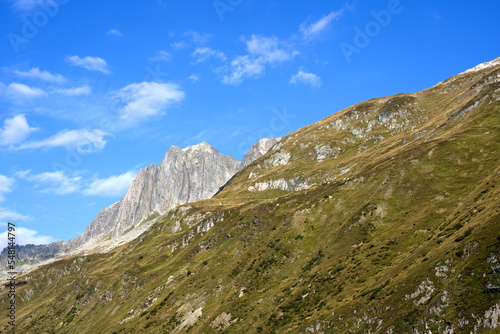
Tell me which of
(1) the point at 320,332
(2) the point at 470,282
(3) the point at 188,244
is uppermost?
(3) the point at 188,244

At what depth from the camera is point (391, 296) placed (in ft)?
200

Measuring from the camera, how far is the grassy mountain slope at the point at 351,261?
54625 millimetres

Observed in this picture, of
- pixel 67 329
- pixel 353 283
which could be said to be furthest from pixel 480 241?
pixel 67 329

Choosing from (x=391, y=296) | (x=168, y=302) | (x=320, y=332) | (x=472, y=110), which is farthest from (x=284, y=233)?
(x=472, y=110)

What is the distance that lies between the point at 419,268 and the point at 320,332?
23.2 m

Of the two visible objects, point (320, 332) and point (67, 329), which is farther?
point (67, 329)

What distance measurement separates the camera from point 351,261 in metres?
91.4

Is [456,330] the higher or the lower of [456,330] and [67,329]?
the lower

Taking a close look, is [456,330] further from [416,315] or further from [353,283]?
[353,283]

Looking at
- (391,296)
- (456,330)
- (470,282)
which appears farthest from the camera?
(391,296)

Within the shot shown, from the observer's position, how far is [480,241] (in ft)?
175

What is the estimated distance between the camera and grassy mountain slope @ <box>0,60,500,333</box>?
5462 centimetres

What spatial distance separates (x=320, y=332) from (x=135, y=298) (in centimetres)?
11768

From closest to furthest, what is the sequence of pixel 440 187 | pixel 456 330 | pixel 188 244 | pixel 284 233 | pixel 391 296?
pixel 456 330 → pixel 391 296 → pixel 440 187 → pixel 284 233 → pixel 188 244
